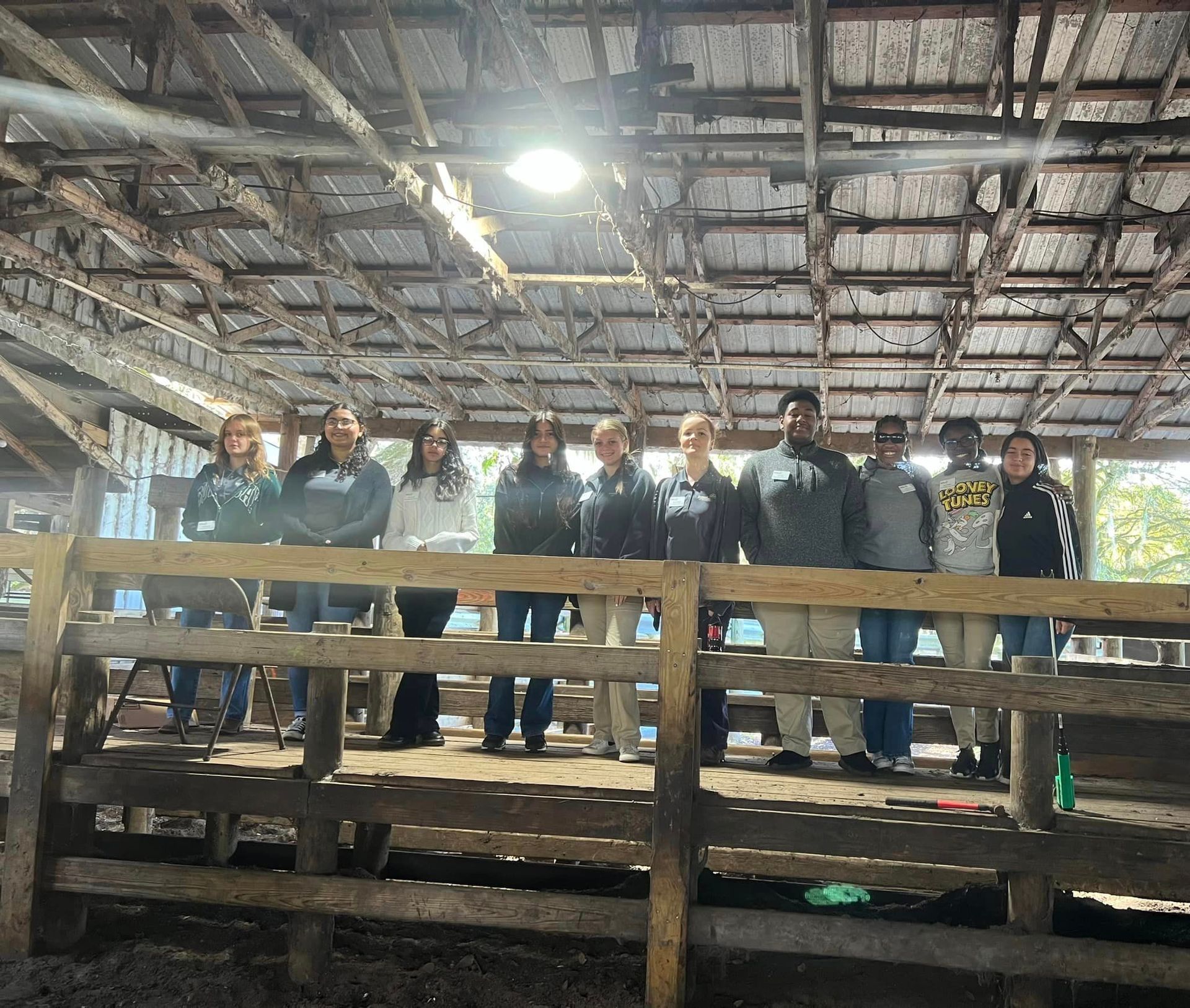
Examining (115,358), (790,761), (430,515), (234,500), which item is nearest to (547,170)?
(430,515)

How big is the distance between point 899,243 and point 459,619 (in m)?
16.4

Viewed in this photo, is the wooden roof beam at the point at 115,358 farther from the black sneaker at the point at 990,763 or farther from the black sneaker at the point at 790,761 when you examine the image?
the black sneaker at the point at 990,763

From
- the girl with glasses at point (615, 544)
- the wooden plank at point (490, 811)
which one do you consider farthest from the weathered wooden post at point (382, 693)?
the wooden plank at point (490, 811)

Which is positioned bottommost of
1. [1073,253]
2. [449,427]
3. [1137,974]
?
[1137,974]

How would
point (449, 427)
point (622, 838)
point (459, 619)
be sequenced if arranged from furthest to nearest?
1. point (459, 619)
2. point (449, 427)
3. point (622, 838)

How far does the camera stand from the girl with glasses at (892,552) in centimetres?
477

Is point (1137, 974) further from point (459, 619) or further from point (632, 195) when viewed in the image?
point (459, 619)

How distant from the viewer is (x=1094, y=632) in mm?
5992

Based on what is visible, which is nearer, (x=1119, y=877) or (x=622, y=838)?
(x=1119, y=877)

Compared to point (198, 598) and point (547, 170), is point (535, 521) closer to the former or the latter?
point (198, 598)

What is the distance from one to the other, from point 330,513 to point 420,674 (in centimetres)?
102

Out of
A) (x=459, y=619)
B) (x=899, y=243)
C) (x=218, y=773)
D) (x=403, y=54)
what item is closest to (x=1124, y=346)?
(x=899, y=243)

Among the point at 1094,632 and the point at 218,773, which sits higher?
the point at 1094,632

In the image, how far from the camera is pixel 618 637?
191 inches
